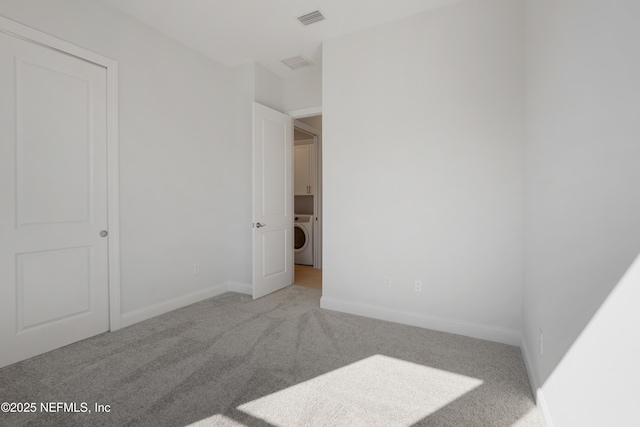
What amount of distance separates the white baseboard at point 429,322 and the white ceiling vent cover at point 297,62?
282 centimetres

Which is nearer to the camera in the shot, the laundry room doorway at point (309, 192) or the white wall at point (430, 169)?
the white wall at point (430, 169)

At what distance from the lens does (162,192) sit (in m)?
3.18

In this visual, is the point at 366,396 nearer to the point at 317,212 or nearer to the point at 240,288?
the point at 240,288

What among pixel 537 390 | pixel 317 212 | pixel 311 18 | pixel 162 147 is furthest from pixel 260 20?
pixel 537 390

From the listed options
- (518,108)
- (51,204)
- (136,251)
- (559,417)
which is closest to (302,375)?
(559,417)

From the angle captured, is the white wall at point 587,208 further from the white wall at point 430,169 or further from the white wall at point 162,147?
the white wall at point 162,147

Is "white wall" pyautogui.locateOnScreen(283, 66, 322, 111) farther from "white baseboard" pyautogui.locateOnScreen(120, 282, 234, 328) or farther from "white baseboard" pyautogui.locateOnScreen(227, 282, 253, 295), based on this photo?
"white baseboard" pyautogui.locateOnScreen(120, 282, 234, 328)

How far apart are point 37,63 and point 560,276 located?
11.8ft

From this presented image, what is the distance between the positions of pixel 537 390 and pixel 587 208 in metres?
1.13

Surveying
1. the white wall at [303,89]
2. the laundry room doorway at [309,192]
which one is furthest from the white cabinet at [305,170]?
the white wall at [303,89]

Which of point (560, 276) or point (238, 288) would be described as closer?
point (560, 276)

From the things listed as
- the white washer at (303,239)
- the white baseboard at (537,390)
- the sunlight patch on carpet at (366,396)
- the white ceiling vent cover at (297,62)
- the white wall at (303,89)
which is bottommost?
the sunlight patch on carpet at (366,396)

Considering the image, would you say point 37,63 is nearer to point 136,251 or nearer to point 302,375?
point 136,251

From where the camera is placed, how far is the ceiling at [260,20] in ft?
8.71
